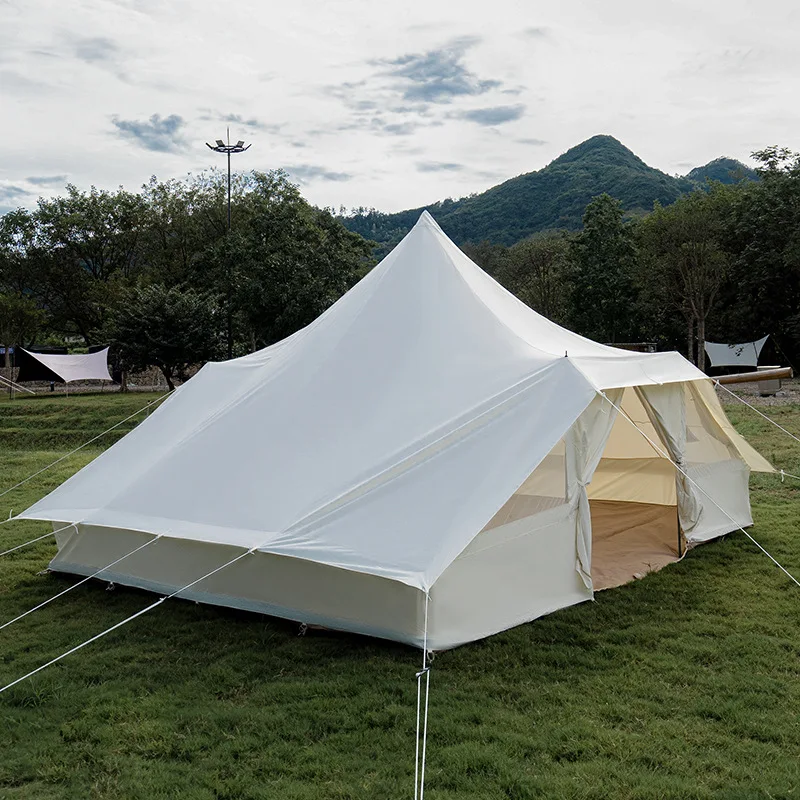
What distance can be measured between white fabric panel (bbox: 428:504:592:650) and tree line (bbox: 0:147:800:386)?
15.3 meters

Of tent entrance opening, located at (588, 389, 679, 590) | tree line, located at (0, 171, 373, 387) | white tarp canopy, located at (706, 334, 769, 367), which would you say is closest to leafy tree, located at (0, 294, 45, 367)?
tree line, located at (0, 171, 373, 387)

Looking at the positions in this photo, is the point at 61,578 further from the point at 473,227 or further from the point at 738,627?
the point at 473,227

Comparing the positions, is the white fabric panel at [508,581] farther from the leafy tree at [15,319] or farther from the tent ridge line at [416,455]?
the leafy tree at [15,319]

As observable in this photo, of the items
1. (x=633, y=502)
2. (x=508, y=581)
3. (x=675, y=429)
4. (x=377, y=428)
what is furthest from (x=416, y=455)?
(x=633, y=502)

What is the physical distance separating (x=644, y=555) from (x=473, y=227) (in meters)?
46.3

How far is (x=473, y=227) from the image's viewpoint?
50938mm

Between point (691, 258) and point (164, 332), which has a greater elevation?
point (691, 258)

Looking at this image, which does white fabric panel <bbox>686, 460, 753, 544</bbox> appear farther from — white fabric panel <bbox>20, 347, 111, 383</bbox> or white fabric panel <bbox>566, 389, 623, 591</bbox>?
white fabric panel <bbox>20, 347, 111, 383</bbox>

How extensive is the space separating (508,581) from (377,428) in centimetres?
107

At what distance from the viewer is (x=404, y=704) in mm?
3633

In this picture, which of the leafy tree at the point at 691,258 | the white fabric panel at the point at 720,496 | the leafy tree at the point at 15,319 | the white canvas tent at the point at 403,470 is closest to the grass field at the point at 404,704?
the white canvas tent at the point at 403,470

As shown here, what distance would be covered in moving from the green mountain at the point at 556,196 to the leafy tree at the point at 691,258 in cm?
2221

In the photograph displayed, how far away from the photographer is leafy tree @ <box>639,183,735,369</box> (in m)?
22.7

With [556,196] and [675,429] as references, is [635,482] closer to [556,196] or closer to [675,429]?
[675,429]
